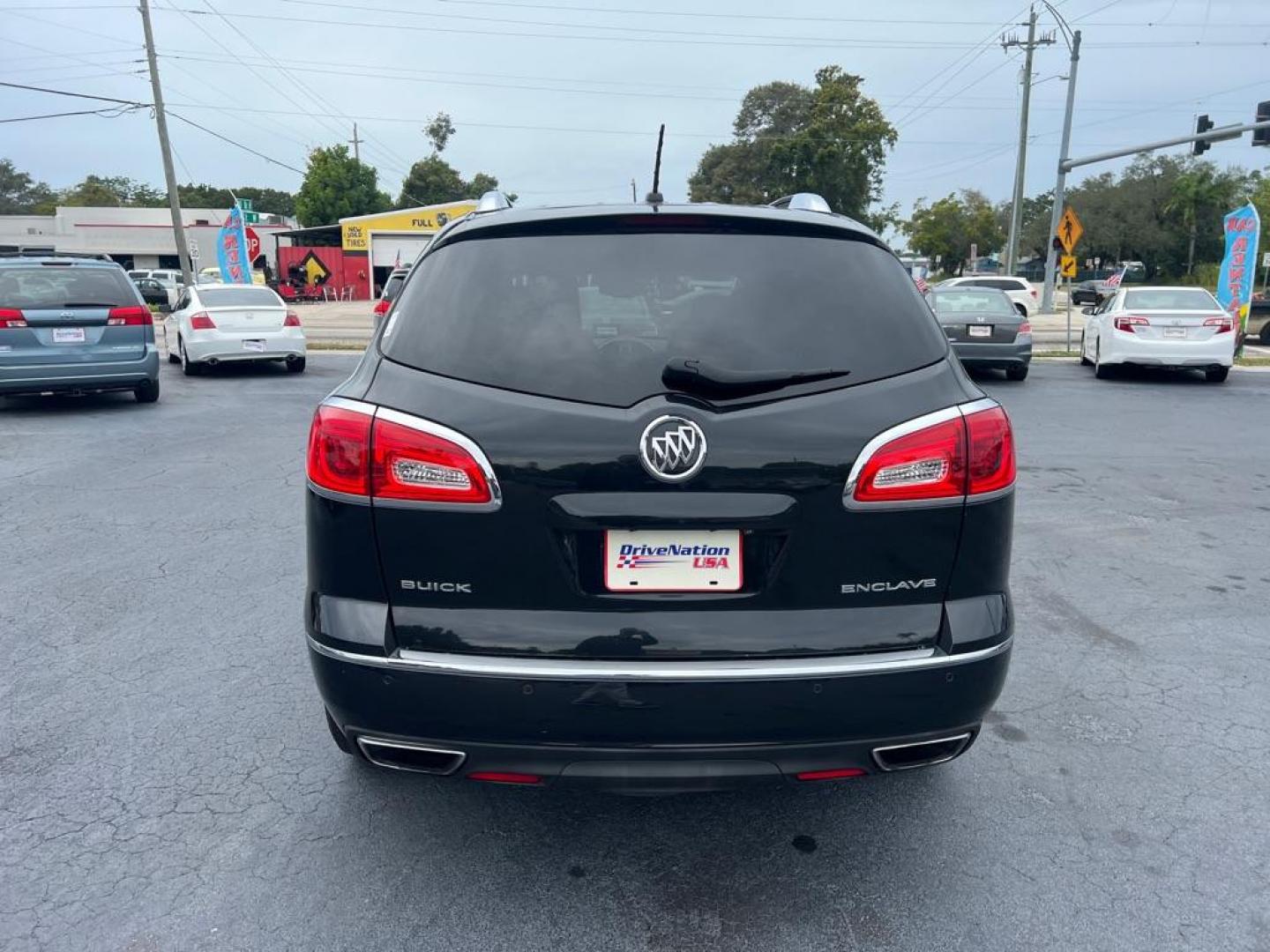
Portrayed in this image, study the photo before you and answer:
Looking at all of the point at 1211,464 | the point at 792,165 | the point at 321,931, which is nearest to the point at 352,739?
the point at 321,931

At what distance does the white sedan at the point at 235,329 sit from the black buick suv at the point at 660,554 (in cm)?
1346

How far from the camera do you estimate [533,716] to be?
2.38 metres

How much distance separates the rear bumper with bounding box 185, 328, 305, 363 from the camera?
14.8 metres

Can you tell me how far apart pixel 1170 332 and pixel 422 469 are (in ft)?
50.8

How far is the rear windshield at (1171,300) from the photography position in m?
15.2

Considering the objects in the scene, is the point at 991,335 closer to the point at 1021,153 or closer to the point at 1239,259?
the point at 1239,259

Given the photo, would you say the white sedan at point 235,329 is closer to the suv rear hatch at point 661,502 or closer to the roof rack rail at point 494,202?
the roof rack rail at point 494,202

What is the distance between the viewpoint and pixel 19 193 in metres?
119

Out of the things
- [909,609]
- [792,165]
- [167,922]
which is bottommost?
[167,922]

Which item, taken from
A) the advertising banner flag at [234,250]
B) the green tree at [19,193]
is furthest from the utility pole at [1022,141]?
the green tree at [19,193]

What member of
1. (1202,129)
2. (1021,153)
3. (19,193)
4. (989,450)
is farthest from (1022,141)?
(19,193)

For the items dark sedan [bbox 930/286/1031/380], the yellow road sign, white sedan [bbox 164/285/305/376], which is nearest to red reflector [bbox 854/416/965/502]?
dark sedan [bbox 930/286/1031/380]

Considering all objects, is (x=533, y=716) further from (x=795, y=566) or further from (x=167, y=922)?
(x=167, y=922)

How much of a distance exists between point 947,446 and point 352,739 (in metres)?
1.69
